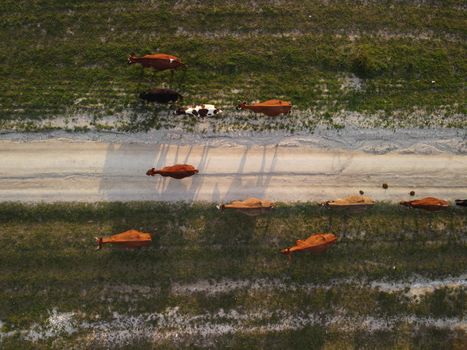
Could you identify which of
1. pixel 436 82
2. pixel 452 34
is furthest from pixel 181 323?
pixel 452 34

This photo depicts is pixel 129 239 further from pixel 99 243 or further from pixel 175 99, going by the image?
pixel 175 99

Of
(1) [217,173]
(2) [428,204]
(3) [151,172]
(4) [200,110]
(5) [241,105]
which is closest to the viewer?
(3) [151,172]

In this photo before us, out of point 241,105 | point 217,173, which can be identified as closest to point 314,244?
point 217,173

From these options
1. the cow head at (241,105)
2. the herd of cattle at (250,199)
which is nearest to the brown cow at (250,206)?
the herd of cattle at (250,199)

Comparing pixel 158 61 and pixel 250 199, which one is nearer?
pixel 250 199

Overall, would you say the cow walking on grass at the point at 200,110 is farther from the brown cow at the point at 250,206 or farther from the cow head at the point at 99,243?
the cow head at the point at 99,243

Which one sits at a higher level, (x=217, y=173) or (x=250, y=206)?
(x=217, y=173)

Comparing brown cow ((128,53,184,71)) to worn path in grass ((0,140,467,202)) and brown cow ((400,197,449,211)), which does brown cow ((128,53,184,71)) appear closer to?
worn path in grass ((0,140,467,202))
